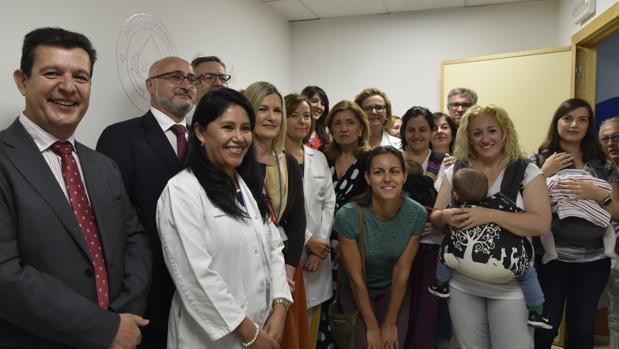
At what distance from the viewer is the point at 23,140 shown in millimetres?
1243

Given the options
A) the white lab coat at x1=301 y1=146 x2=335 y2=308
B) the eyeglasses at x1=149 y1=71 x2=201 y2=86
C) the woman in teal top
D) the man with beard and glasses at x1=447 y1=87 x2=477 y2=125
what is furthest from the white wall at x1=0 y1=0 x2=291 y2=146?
the man with beard and glasses at x1=447 y1=87 x2=477 y2=125

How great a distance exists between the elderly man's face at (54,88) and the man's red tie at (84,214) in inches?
2.6

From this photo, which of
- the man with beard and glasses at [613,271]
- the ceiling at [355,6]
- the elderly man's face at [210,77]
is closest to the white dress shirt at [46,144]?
the elderly man's face at [210,77]

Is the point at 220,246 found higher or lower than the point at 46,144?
lower

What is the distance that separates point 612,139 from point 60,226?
117 inches

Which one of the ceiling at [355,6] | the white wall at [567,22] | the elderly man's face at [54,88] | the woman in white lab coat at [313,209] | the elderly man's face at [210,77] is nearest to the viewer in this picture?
the elderly man's face at [54,88]

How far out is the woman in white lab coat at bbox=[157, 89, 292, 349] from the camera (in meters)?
1.39

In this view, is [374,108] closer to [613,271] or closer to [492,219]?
[492,219]

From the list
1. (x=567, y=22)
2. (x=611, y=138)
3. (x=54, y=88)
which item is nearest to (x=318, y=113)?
(x=611, y=138)

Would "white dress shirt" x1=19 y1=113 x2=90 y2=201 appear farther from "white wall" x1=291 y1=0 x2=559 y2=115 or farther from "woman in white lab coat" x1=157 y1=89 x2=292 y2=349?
"white wall" x1=291 y1=0 x2=559 y2=115

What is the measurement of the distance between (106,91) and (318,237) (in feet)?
4.69

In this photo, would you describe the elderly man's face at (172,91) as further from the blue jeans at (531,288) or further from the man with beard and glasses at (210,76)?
the blue jeans at (531,288)

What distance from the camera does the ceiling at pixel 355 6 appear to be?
14.1ft

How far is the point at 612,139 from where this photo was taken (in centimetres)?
263
